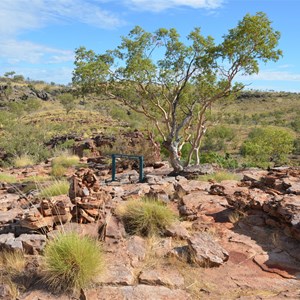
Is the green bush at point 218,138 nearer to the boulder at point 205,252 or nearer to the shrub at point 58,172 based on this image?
the shrub at point 58,172

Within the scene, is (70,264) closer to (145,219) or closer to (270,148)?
(145,219)

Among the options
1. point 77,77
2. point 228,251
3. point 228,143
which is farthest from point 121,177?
point 228,143

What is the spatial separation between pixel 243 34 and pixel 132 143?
31.3 ft

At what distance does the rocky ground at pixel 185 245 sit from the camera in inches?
183

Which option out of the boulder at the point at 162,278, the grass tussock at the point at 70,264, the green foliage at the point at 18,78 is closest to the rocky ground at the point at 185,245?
the boulder at the point at 162,278

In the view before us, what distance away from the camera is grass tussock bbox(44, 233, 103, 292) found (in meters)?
4.58

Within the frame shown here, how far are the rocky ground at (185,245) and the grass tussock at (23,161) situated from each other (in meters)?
11.0

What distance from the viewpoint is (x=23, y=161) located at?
766 inches

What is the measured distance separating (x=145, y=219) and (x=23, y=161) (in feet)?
48.3

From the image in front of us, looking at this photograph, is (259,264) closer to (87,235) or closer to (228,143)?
(87,235)

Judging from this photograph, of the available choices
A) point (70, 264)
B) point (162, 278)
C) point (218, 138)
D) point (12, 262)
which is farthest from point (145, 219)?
point (218, 138)

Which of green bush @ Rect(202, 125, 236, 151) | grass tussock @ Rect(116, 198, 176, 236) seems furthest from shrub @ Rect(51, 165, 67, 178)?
green bush @ Rect(202, 125, 236, 151)

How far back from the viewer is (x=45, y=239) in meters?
5.50

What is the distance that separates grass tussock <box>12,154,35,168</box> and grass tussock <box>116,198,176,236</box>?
1330cm
